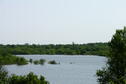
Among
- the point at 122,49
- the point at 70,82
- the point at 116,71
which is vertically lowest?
the point at 70,82

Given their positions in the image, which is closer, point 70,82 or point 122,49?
point 122,49

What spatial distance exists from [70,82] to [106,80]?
44.8 metres

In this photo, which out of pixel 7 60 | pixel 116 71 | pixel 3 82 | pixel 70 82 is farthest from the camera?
pixel 7 60

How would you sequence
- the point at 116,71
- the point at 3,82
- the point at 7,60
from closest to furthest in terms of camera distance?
the point at 116,71
the point at 3,82
the point at 7,60

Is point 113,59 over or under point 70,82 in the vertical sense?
over

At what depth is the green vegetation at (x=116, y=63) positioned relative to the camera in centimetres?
3142

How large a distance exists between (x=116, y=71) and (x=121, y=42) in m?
2.89

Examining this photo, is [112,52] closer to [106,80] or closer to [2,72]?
[106,80]

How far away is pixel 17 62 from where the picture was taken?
154 metres

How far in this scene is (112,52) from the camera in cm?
3259

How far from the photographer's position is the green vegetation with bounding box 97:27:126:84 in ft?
103

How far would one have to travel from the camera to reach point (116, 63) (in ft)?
104

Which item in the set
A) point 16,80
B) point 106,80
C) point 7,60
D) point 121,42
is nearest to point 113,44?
point 121,42

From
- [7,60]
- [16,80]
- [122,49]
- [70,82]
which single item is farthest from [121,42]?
[7,60]
